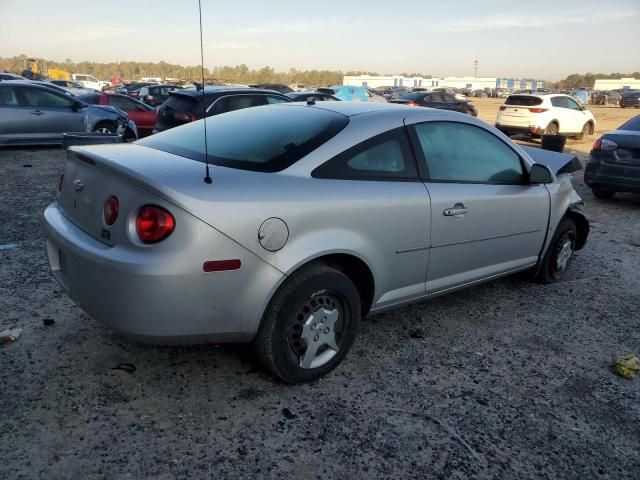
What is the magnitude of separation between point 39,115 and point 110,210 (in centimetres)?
957

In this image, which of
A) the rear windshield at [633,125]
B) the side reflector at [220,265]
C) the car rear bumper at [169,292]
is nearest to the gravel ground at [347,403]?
the car rear bumper at [169,292]

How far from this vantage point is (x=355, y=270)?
121 inches

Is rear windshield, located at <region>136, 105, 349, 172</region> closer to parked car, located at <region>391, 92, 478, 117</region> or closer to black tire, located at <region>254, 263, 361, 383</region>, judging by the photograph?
black tire, located at <region>254, 263, 361, 383</region>

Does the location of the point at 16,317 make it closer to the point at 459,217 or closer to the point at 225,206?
the point at 225,206

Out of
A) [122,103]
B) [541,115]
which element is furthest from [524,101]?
[122,103]

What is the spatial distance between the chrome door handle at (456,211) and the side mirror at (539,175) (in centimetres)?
81

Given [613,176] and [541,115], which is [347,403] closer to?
[613,176]

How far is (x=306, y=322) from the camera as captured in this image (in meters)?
2.81

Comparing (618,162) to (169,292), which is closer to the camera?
(169,292)

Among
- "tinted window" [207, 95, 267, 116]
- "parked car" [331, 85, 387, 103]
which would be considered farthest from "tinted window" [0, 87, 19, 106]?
"parked car" [331, 85, 387, 103]

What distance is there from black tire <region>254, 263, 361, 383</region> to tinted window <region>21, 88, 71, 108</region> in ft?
33.1

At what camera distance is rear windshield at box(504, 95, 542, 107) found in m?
16.4

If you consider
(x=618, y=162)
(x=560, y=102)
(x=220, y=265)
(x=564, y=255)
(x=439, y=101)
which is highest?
(x=560, y=102)

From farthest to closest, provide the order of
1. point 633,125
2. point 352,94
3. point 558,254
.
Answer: point 352,94 < point 633,125 < point 558,254
